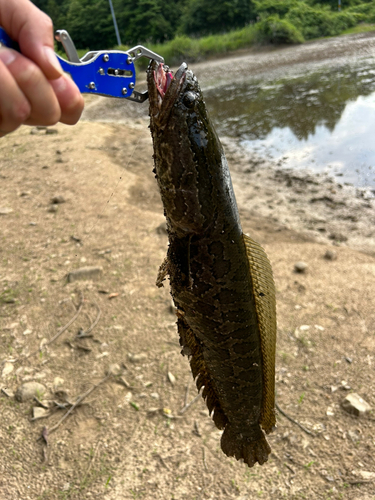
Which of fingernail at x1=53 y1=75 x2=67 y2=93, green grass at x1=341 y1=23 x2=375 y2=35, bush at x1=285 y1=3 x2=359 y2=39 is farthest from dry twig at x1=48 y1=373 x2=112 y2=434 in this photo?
Result: bush at x1=285 y1=3 x2=359 y2=39

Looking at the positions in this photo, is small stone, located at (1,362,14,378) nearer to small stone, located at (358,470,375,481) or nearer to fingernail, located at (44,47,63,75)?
small stone, located at (358,470,375,481)

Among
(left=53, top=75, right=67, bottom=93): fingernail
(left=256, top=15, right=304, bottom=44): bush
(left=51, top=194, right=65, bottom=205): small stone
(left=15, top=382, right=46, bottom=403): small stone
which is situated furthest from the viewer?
(left=256, top=15, right=304, bottom=44): bush

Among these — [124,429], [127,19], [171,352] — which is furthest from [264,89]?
[127,19]

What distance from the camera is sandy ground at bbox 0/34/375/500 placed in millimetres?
3014

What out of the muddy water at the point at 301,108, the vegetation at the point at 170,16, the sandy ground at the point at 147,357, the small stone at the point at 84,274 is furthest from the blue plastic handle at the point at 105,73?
the vegetation at the point at 170,16

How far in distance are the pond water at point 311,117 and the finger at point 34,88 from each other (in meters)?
6.93

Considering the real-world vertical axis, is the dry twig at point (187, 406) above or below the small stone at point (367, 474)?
above

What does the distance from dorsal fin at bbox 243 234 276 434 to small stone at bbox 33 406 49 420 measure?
1.95m

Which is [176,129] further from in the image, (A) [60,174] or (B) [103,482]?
(A) [60,174]

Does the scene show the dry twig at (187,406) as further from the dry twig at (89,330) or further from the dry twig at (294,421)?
the dry twig at (89,330)

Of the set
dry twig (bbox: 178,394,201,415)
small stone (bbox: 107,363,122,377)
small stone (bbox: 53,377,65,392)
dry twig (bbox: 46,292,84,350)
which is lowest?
dry twig (bbox: 178,394,201,415)

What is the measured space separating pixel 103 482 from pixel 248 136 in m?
8.73

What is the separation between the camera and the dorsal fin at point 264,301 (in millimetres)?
2041

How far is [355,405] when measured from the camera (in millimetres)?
3396
